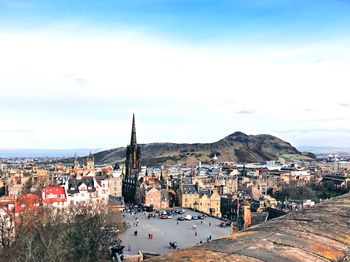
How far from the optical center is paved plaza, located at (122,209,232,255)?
1103 inches

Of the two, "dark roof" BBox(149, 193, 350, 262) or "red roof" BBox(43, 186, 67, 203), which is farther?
"red roof" BBox(43, 186, 67, 203)

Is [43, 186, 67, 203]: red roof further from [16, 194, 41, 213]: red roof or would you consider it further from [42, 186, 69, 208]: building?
[16, 194, 41, 213]: red roof

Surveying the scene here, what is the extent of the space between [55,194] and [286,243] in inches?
1637

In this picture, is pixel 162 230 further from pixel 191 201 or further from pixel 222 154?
pixel 222 154

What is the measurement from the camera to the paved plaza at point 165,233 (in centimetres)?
2801

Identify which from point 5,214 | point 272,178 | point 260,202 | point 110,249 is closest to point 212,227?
point 110,249

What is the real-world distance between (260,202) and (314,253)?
54.2 meters

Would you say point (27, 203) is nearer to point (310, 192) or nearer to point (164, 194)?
point (164, 194)

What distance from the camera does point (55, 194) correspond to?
1698 inches

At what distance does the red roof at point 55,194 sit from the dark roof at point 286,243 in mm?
39253

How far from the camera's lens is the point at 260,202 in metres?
56.3

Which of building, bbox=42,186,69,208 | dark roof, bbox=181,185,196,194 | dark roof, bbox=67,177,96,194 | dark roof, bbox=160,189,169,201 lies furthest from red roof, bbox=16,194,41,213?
dark roof, bbox=181,185,196,194

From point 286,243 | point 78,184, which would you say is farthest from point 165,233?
point 286,243

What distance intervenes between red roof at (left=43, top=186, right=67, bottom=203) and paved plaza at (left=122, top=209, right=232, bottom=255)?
6822mm
